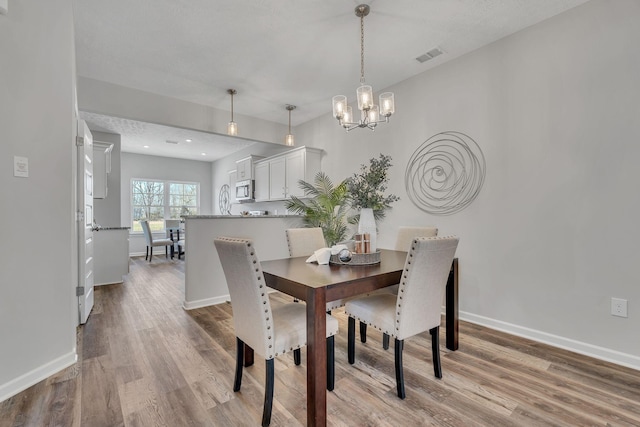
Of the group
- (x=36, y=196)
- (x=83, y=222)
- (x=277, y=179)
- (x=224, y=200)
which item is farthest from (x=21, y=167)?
(x=224, y=200)

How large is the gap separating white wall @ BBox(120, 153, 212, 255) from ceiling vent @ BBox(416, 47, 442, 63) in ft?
23.3

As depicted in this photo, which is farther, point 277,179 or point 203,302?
point 277,179

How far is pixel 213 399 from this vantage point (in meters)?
1.70

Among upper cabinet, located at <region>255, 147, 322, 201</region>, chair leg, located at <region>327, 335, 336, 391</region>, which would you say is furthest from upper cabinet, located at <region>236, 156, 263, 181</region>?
chair leg, located at <region>327, 335, 336, 391</region>

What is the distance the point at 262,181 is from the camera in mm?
5805

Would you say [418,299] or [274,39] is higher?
[274,39]

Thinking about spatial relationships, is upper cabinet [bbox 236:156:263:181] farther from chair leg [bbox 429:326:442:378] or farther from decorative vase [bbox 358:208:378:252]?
chair leg [bbox 429:326:442:378]

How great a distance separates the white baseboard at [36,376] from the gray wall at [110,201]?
11.9 feet

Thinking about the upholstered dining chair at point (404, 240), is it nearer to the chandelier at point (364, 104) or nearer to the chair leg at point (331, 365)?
the chair leg at point (331, 365)

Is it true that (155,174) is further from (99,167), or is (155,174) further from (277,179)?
(99,167)

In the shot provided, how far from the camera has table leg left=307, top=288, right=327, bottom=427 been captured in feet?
4.56

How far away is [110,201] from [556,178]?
6.26m

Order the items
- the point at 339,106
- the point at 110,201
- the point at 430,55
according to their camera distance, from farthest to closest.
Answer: the point at 110,201, the point at 430,55, the point at 339,106

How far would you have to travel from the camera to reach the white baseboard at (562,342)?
6.86 feet
